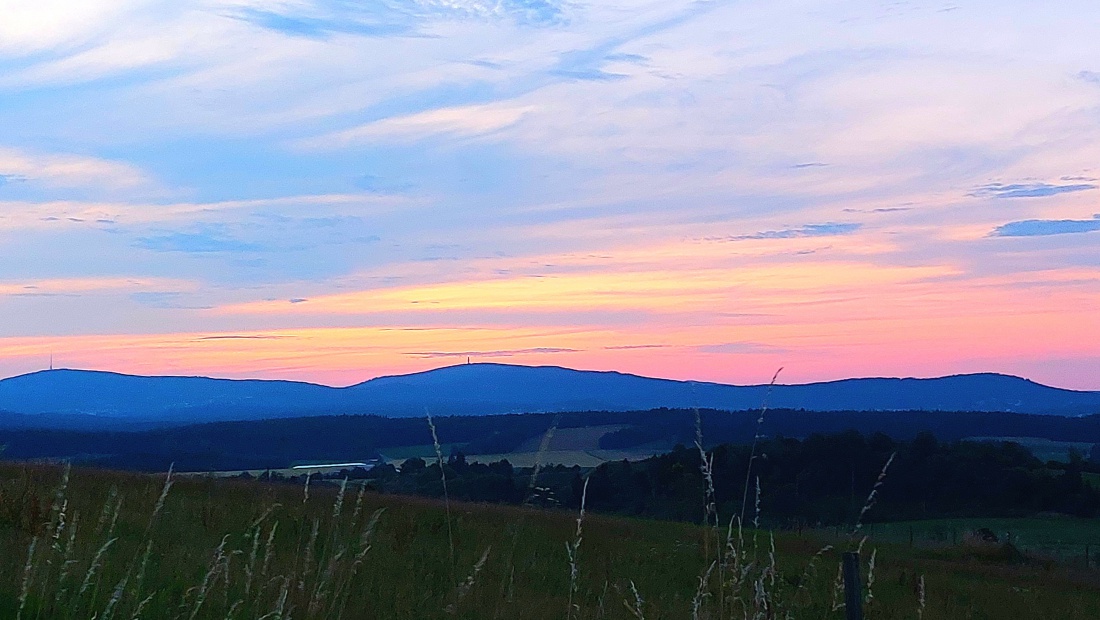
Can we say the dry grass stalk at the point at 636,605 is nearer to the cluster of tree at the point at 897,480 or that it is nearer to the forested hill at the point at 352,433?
the forested hill at the point at 352,433

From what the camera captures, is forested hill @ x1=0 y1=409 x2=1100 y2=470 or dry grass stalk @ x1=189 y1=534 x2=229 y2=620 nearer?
dry grass stalk @ x1=189 y1=534 x2=229 y2=620

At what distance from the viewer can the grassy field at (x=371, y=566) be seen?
5.02 meters

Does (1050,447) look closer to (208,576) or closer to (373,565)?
(373,565)

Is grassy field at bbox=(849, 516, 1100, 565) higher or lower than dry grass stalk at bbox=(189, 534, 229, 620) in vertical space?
lower

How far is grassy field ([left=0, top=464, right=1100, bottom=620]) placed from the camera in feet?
16.5

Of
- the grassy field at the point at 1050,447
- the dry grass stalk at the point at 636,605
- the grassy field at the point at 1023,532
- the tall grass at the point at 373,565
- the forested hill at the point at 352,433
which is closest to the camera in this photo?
the dry grass stalk at the point at 636,605

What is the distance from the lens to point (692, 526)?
20859 mm

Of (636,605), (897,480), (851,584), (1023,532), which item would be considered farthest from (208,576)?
(897,480)

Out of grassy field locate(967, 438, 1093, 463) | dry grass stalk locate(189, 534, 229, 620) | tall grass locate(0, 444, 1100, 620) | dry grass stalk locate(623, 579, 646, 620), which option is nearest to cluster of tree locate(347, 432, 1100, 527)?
grassy field locate(967, 438, 1093, 463)

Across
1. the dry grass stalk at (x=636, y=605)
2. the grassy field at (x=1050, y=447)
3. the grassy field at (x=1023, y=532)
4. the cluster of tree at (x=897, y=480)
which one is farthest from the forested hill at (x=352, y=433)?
the dry grass stalk at (x=636, y=605)

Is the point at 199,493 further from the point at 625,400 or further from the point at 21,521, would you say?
the point at 625,400

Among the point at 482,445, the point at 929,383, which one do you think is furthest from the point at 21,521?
the point at 929,383

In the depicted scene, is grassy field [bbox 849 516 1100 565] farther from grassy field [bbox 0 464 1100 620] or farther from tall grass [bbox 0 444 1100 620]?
tall grass [bbox 0 444 1100 620]

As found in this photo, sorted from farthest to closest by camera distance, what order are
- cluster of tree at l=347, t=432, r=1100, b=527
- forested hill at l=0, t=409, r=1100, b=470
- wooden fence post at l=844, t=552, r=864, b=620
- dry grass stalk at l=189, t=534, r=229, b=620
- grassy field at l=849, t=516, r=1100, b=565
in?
cluster of tree at l=347, t=432, r=1100, b=527 < forested hill at l=0, t=409, r=1100, b=470 < grassy field at l=849, t=516, r=1100, b=565 < wooden fence post at l=844, t=552, r=864, b=620 < dry grass stalk at l=189, t=534, r=229, b=620
